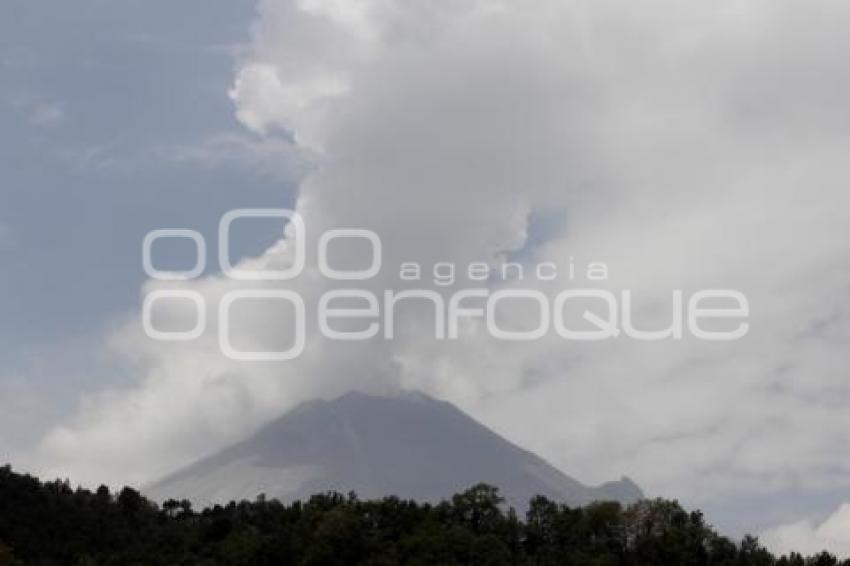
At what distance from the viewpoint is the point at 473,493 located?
122562 millimetres

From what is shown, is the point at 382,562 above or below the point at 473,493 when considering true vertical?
below

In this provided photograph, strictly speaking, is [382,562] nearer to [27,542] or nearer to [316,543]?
[316,543]

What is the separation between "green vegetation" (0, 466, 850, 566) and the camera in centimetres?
10906

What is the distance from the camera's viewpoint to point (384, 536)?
115438 millimetres

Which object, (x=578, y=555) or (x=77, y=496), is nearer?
(x=578, y=555)

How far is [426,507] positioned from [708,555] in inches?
1235

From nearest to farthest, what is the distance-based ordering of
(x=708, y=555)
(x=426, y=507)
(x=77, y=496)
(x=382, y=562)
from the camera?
(x=382, y=562) < (x=708, y=555) < (x=426, y=507) < (x=77, y=496)

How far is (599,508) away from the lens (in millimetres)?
117812

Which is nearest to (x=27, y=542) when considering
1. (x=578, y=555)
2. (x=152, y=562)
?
(x=152, y=562)

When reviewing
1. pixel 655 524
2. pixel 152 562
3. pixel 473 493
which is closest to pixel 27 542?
pixel 152 562

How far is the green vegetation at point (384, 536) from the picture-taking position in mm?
109062

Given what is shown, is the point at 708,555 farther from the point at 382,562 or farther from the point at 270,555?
the point at 270,555

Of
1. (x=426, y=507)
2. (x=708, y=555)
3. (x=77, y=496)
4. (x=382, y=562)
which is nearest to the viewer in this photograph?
(x=382, y=562)

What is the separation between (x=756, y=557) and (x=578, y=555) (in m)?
19.1
